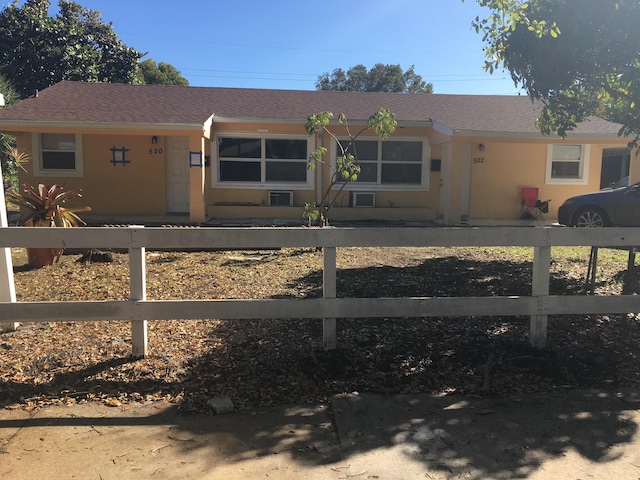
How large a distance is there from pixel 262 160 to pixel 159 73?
1104 inches

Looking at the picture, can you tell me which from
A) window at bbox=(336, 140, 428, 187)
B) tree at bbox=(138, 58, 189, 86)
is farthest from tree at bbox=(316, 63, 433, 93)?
window at bbox=(336, 140, 428, 187)

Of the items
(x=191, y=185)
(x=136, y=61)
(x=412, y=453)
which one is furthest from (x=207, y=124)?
(x=136, y=61)

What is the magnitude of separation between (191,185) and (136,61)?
2096 centimetres

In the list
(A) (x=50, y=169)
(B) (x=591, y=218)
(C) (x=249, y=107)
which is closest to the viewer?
(B) (x=591, y=218)

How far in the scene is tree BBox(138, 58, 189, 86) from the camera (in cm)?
3909

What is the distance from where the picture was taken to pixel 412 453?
312 centimetres

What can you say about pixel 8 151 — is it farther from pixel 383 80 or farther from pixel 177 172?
pixel 383 80

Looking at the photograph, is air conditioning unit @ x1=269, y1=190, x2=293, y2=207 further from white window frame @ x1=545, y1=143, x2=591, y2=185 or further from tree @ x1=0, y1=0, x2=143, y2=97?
tree @ x1=0, y1=0, x2=143, y2=97

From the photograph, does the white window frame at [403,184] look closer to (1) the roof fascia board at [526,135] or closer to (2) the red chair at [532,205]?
(1) the roof fascia board at [526,135]

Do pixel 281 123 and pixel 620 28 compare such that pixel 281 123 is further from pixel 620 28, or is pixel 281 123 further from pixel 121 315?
pixel 121 315

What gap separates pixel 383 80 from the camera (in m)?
49.0

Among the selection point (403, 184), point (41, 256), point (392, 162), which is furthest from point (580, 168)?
point (41, 256)

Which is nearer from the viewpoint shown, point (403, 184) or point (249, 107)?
point (403, 184)

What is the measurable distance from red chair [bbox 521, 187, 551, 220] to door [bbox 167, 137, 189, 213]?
32.9 ft
